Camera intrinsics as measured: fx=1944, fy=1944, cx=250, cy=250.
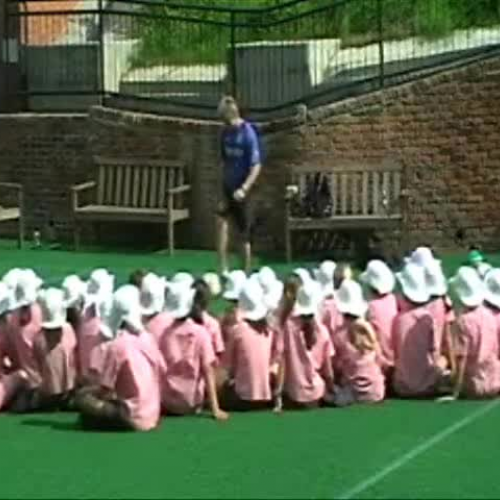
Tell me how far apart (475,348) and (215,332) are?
177 centimetres

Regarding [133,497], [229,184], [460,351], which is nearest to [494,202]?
[229,184]

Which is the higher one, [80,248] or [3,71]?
[3,71]

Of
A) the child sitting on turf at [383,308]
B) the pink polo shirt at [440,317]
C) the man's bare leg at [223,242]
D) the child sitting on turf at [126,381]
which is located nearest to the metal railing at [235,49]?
the man's bare leg at [223,242]

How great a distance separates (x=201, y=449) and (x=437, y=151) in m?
11.0

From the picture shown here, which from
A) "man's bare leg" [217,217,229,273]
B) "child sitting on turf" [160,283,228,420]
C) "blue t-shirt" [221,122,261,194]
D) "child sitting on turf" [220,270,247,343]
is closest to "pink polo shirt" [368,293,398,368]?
"child sitting on turf" [220,270,247,343]

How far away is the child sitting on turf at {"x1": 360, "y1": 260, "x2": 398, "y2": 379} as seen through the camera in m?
13.3

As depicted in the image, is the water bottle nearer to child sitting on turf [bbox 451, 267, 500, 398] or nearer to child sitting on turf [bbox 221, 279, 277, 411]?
child sitting on turf [bbox 221, 279, 277, 411]

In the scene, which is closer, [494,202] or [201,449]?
[201,449]

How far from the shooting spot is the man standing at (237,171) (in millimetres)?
19281

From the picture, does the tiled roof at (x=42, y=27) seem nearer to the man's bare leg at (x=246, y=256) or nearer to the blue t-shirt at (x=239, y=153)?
the blue t-shirt at (x=239, y=153)

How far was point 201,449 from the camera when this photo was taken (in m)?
11.6

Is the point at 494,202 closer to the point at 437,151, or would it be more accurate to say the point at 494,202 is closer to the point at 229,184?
the point at 437,151

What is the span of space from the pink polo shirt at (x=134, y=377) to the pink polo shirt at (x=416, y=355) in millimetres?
1851

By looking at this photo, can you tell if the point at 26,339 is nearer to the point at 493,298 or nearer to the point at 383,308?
the point at 383,308
